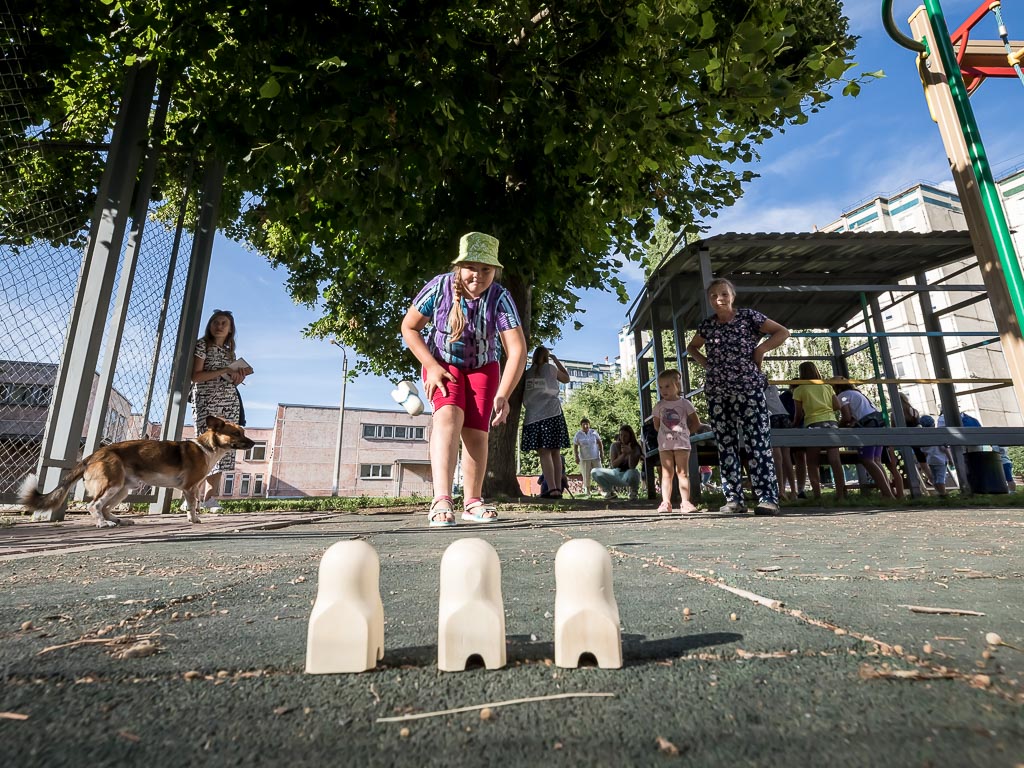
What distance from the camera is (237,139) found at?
525 cm

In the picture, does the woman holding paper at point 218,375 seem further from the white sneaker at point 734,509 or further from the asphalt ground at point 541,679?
the white sneaker at point 734,509

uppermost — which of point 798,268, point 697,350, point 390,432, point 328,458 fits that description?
point 390,432

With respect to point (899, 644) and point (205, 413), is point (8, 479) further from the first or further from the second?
point (899, 644)

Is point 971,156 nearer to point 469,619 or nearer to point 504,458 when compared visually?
point 469,619

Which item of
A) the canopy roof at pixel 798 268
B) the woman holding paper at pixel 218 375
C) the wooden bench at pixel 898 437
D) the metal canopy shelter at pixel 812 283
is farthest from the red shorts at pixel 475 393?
the canopy roof at pixel 798 268

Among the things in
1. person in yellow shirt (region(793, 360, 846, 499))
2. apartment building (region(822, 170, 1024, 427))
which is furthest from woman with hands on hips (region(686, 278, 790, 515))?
apartment building (region(822, 170, 1024, 427))

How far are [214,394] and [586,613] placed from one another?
641 cm

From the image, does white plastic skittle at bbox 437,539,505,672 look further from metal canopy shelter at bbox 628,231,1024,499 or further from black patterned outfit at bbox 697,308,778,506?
metal canopy shelter at bbox 628,231,1024,499

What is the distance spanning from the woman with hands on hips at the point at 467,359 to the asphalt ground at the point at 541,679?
6.17 feet

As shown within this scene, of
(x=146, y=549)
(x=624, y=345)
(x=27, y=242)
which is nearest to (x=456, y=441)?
(x=146, y=549)

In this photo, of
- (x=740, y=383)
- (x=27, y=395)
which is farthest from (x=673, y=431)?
(x=27, y=395)

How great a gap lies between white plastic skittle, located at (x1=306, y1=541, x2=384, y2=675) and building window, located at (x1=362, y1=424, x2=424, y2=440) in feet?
166

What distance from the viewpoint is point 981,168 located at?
2.85 m

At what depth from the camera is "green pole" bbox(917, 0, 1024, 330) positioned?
2.68 m
